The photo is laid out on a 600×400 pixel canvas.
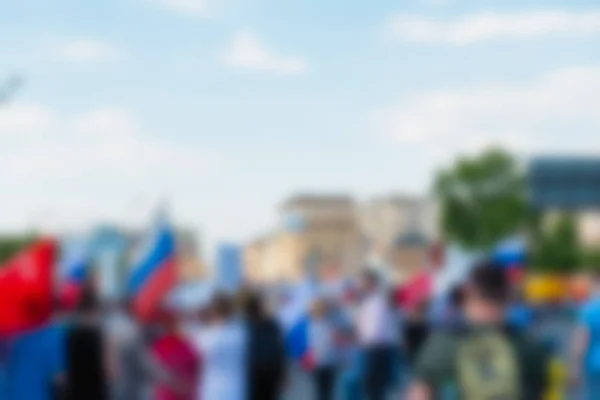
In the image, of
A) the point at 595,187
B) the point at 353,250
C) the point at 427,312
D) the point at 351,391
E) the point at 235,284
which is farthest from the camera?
the point at 353,250

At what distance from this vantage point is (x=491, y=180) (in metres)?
103

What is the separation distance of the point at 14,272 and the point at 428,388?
3856 mm

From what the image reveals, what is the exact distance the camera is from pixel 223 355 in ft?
37.0

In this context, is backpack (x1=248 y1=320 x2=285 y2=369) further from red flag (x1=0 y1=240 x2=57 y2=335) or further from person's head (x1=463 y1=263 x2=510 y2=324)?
person's head (x1=463 y1=263 x2=510 y2=324)

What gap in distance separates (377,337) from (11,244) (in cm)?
10377

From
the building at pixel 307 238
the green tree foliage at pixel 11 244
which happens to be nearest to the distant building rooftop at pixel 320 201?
the building at pixel 307 238

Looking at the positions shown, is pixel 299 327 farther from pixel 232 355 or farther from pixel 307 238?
pixel 307 238

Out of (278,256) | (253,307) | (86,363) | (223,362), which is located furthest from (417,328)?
(278,256)

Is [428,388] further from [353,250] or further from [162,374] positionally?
[353,250]

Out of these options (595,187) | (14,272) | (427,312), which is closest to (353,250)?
(595,187)

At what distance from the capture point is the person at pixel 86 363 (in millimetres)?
10375

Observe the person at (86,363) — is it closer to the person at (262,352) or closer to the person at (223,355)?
the person at (223,355)

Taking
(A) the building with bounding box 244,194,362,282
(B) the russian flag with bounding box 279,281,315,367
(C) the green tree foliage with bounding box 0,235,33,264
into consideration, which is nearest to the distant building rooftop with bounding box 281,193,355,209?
(A) the building with bounding box 244,194,362,282

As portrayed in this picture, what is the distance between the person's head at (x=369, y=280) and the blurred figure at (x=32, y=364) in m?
6.33
